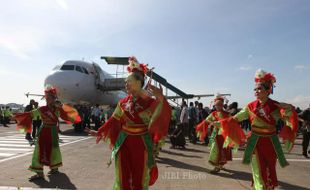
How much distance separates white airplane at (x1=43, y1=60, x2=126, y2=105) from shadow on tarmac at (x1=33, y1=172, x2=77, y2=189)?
43.9 feet

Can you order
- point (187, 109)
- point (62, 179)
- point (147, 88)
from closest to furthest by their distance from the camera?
1. point (147, 88)
2. point (62, 179)
3. point (187, 109)

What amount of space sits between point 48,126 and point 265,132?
489 cm

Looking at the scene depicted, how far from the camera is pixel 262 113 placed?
572cm

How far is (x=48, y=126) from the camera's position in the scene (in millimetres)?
7953

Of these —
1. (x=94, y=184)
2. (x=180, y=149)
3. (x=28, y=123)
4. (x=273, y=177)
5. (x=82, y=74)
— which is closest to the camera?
(x=273, y=177)

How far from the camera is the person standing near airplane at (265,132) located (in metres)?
5.50

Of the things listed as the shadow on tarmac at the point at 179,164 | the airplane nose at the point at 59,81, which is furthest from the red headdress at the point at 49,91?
the airplane nose at the point at 59,81

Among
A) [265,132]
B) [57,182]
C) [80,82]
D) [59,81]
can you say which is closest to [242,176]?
[265,132]

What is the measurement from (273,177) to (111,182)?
3.28 m

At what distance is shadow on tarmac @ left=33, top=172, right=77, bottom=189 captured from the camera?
6.68 m

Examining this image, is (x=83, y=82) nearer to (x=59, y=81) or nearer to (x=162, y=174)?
(x=59, y=81)

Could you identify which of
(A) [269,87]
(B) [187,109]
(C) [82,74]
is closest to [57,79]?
(C) [82,74]

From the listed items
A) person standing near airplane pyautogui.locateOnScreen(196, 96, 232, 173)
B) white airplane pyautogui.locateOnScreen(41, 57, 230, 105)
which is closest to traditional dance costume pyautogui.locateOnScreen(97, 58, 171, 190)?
person standing near airplane pyautogui.locateOnScreen(196, 96, 232, 173)

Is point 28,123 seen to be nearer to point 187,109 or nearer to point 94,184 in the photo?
point 94,184
